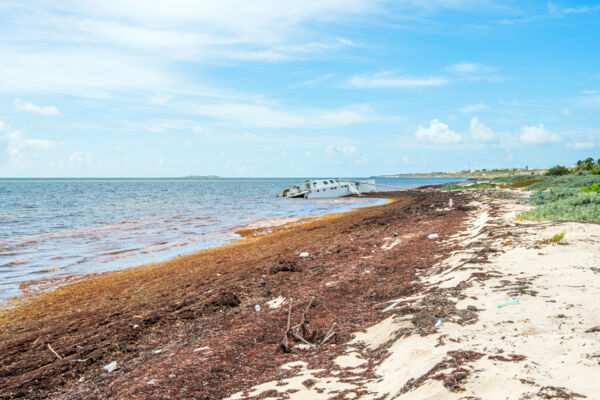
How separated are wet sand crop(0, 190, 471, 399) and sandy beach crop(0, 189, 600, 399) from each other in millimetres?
34

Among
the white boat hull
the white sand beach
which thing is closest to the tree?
the white boat hull

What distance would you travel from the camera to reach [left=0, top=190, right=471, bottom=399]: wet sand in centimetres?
499

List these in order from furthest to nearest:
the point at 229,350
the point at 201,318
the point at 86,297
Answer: the point at 86,297 → the point at 201,318 → the point at 229,350

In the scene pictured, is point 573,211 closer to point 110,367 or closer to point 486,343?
point 486,343

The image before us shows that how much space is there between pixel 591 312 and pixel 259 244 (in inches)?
518

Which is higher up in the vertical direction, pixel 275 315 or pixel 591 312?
pixel 591 312

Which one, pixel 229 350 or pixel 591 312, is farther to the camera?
pixel 229 350

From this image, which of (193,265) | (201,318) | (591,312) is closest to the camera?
(591,312)

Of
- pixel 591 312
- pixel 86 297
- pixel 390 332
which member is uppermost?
pixel 591 312

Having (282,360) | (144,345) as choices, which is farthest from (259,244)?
(282,360)

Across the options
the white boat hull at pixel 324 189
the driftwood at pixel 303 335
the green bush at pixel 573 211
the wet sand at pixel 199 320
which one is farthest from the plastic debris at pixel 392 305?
the white boat hull at pixel 324 189

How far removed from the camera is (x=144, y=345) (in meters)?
6.45

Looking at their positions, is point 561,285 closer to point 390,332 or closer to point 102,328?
point 390,332

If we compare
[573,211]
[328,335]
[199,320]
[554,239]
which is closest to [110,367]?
[199,320]
